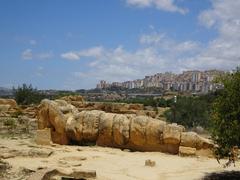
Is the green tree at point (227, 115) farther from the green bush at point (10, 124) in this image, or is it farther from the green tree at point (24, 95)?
the green tree at point (24, 95)

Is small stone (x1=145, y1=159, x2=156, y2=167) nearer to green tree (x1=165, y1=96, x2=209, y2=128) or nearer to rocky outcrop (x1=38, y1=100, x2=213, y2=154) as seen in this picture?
rocky outcrop (x1=38, y1=100, x2=213, y2=154)

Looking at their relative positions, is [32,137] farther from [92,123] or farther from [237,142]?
[237,142]

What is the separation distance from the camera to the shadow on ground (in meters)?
20.4

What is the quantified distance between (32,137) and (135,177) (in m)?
12.7

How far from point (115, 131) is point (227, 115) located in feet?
35.2

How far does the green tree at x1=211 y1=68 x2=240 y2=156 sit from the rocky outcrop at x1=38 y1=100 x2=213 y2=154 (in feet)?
24.6

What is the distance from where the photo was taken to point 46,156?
22.4 m

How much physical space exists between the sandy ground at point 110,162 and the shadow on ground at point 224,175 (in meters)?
0.42

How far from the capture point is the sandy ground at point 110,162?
20.0 meters

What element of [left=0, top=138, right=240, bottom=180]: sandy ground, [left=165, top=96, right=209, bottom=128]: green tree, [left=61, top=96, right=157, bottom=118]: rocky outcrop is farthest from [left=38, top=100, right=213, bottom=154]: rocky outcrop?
[left=165, top=96, right=209, bottom=128]: green tree

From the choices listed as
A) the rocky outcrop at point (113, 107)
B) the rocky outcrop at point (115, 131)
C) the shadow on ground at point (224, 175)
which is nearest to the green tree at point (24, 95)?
the rocky outcrop at point (113, 107)

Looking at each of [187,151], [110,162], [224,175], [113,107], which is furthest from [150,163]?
[113,107]

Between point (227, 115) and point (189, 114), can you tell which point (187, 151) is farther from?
point (189, 114)

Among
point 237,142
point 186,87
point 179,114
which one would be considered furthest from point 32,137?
point 186,87
